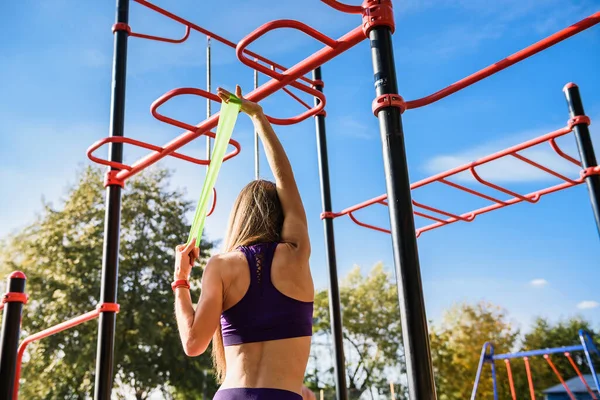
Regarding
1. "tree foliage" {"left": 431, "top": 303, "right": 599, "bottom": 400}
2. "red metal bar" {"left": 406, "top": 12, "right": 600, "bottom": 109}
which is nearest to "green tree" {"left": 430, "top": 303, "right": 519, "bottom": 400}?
"tree foliage" {"left": 431, "top": 303, "right": 599, "bottom": 400}

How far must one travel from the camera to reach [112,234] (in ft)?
11.7

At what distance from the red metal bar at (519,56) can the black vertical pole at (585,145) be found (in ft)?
6.11

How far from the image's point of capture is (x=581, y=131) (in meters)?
4.09

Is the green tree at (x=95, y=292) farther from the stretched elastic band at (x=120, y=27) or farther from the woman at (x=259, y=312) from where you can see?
the woman at (x=259, y=312)

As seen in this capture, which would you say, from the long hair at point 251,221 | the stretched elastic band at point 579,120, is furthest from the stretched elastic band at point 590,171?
the long hair at point 251,221

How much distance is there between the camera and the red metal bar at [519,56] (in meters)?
2.32

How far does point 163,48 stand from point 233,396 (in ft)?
60.0

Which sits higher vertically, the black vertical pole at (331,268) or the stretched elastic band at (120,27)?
the stretched elastic band at (120,27)

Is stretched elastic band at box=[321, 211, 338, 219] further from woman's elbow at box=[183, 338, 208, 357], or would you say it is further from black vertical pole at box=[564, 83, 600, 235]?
woman's elbow at box=[183, 338, 208, 357]

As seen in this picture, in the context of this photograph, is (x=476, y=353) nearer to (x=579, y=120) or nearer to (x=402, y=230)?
(x=579, y=120)

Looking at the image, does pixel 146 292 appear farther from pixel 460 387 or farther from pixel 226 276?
pixel 226 276

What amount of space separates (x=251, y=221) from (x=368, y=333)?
20.1m

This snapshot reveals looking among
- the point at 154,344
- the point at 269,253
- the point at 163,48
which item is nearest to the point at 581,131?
the point at 269,253

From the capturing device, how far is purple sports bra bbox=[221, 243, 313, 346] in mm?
1478
